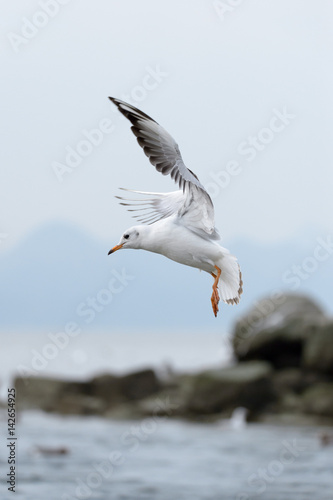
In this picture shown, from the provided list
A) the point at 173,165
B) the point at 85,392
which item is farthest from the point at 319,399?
the point at 173,165

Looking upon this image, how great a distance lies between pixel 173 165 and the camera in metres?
4.27

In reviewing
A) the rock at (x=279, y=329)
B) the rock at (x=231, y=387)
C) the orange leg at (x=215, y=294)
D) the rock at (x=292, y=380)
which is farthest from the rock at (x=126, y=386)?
the orange leg at (x=215, y=294)

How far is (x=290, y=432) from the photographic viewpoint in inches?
1091

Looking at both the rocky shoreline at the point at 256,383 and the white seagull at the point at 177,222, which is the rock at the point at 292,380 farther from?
the white seagull at the point at 177,222

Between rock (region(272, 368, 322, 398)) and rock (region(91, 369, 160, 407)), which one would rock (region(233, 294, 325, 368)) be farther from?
rock (region(91, 369, 160, 407))

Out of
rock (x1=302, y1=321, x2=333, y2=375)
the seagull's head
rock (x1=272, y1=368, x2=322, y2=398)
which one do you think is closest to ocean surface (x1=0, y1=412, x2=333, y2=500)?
rock (x1=272, y1=368, x2=322, y2=398)

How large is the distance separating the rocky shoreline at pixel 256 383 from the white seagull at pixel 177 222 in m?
20.8

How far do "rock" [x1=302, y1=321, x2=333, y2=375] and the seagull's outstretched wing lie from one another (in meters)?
21.6

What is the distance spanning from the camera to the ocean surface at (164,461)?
24078mm

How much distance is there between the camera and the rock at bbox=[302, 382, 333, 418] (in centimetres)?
2686

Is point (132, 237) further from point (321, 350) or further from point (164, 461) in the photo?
point (164, 461)

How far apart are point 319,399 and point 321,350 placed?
2128 millimetres

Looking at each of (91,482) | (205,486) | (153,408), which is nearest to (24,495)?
(91,482)

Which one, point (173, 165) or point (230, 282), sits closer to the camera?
point (173, 165)
